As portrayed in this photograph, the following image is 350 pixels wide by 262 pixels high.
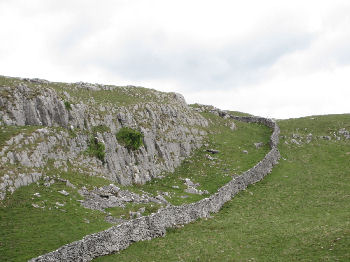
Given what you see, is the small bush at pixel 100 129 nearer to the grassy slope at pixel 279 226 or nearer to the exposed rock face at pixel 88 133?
the exposed rock face at pixel 88 133

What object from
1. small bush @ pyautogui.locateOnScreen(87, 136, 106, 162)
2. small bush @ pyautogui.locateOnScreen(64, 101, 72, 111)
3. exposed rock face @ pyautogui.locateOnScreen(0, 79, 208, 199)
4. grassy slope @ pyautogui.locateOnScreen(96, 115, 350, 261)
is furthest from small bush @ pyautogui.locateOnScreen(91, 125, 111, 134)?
grassy slope @ pyautogui.locateOnScreen(96, 115, 350, 261)

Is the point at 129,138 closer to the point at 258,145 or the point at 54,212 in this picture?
the point at 54,212

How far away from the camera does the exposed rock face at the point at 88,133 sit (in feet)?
150

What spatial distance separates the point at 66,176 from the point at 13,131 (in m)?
9.64

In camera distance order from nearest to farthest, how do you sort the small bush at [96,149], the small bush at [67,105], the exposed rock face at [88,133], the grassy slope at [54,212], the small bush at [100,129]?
the grassy slope at [54,212] < the exposed rock face at [88,133] < the small bush at [96,149] < the small bush at [67,105] < the small bush at [100,129]

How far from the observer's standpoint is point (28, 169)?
136ft

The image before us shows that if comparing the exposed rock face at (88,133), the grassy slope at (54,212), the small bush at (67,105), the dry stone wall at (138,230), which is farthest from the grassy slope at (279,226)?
the small bush at (67,105)

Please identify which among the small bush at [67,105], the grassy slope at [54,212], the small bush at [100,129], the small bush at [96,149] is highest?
the small bush at [67,105]

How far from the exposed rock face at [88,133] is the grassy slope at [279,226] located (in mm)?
17809

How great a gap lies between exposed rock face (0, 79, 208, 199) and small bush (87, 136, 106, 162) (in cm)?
73

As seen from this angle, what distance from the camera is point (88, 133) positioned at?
54750mm

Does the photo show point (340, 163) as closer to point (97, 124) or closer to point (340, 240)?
point (340, 240)

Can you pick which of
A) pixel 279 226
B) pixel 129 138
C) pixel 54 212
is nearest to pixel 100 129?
pixel 129 138

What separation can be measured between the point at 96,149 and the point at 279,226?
30312mm
